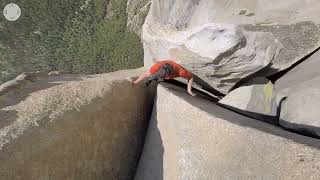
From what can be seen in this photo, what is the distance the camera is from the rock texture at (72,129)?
4391mm

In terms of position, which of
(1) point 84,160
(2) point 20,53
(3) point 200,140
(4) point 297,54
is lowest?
(2) point 20,53

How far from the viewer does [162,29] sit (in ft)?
22.9

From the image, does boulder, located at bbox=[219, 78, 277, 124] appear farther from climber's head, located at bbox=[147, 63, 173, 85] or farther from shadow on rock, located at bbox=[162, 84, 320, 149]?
climber's head, located at bbox=[147, 63, 173, 85]

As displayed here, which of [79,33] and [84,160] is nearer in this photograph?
[84,160]

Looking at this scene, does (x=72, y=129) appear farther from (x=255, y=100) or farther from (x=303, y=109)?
(x=303, y=109)

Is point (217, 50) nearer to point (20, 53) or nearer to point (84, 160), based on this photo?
point (84, 160)

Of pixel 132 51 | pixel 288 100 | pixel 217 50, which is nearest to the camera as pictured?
pixel 288 100

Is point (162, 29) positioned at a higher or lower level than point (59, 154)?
higher

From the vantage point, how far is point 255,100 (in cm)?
564

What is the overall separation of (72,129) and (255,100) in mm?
1868

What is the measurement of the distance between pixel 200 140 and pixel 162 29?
2653 millimetres

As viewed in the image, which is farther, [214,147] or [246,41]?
[246,41]

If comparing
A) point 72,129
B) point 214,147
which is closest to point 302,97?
point 214,147

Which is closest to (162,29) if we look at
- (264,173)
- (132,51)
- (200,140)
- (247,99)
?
(247,99)
